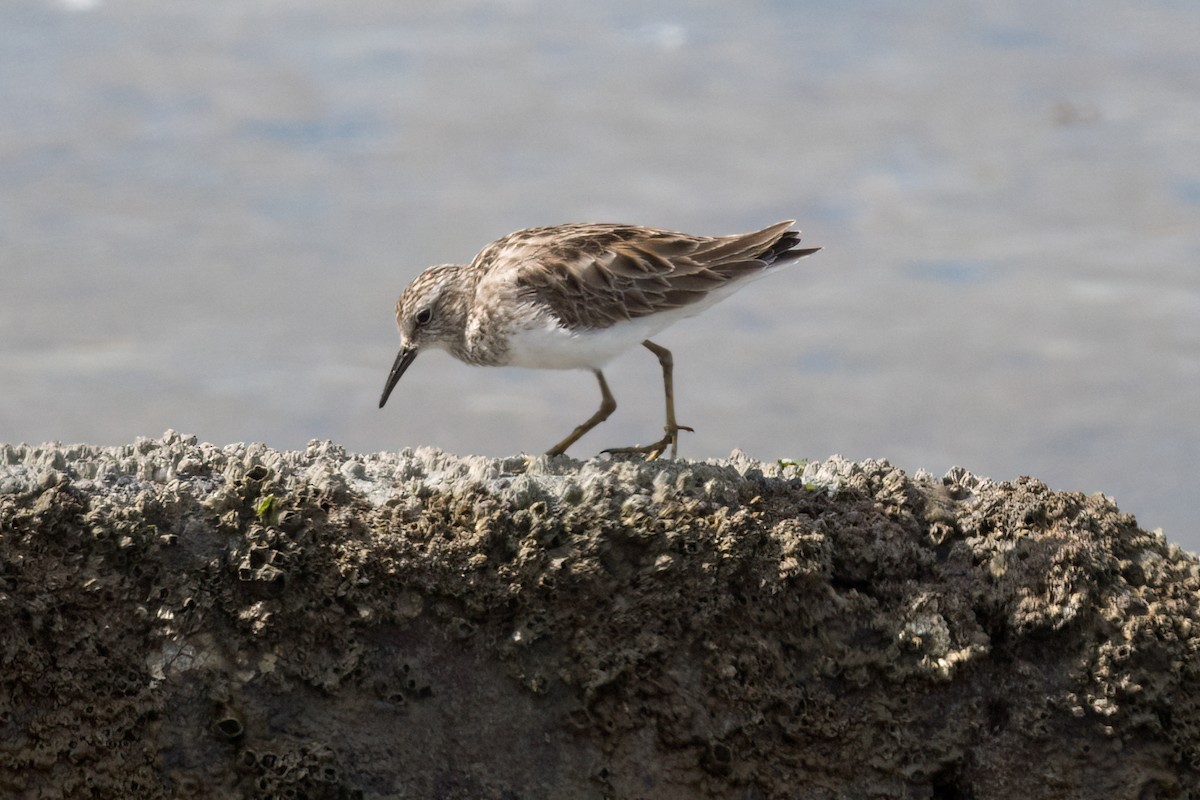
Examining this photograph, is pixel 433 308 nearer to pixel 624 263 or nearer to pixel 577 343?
pixel 577 343

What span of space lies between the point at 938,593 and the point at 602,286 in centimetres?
240

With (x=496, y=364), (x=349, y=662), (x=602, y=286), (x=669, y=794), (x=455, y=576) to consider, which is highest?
(x=602, y=286)

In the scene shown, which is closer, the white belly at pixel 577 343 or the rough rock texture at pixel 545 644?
the rough rock texture at pixel 545 644

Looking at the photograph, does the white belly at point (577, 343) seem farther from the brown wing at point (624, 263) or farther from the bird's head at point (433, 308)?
the bird's head at point (433, 308)

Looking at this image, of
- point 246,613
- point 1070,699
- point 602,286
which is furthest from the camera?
point 602,286

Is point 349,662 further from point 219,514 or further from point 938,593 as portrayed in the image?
point 938,593

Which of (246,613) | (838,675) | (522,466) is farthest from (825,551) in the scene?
(246,613)

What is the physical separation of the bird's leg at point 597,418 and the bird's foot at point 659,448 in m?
0.35

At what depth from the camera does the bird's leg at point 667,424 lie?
6621 mm

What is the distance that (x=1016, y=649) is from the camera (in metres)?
5.54

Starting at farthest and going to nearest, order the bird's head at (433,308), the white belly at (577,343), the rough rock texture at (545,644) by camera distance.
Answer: the bird's head at (433,308) < the white belly at (577,343) < the rough rock texture at (545,644)

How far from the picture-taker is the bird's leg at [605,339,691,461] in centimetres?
662

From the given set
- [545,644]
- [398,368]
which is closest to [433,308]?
[398,368]

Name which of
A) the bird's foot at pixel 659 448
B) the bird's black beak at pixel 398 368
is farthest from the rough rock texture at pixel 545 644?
the bird's black beak at pixel 398 368
